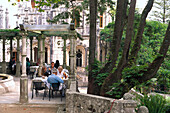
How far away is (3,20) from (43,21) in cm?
596

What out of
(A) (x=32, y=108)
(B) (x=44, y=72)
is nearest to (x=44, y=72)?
(B) (x=44, y=72)

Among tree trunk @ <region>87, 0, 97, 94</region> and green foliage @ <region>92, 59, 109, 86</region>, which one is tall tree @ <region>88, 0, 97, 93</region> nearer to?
tree trunk @ <region>87, 0, 97, 94</region>

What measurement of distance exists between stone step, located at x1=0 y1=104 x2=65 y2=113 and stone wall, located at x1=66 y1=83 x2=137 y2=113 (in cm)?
71

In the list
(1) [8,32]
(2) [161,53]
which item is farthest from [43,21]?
(2) [161,53]

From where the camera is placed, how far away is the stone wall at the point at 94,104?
6473 millimetres

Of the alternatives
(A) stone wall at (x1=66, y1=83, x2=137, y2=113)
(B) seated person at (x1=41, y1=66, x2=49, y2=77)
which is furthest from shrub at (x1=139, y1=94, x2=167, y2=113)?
(B) seated person at (x1=41, y1=66, x2=49, y2=77)

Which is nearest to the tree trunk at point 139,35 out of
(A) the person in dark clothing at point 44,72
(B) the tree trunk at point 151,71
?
(B) the tree trunk at point 151,71

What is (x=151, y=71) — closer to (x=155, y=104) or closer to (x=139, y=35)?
(x=155, y=104)

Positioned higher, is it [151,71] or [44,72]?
[151,71]

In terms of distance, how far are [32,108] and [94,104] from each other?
2.85m

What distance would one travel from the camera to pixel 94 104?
7.46 metres

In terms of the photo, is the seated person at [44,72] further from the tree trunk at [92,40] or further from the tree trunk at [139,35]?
the tree trunk at [139,35]

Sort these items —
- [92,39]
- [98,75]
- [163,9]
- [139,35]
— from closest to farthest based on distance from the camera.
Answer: [139,35], [98,75], [92,39], [163,9]

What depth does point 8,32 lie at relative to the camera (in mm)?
17516
